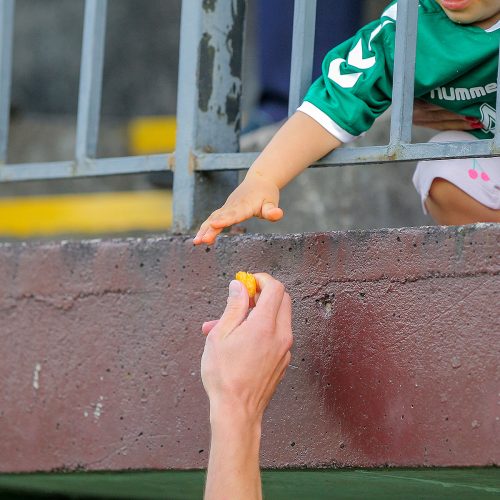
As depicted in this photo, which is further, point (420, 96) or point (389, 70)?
point (420, 96)

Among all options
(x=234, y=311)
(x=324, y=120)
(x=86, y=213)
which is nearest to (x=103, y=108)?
(x=86, y=213)

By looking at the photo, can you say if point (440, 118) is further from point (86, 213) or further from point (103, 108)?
point (103, 108)

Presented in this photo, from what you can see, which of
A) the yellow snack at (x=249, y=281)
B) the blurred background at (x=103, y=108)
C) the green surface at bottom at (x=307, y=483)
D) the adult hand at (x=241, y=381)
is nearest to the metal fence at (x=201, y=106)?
the yellow snack at (x=249, y=281)

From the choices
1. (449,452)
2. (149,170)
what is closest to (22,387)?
(149,170)

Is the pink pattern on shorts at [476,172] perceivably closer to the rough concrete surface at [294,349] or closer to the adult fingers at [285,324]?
the rough concrete surface at [294,349]

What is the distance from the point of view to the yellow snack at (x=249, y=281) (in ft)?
7.41

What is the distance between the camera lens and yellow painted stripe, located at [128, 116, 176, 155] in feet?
19.7

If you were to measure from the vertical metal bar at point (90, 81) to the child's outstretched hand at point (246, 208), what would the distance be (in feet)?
2.10

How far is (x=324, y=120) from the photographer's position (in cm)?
243

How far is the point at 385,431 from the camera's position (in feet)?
7.48

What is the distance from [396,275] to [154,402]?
66 cm

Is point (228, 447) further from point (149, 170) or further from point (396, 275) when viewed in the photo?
point (149, 170)

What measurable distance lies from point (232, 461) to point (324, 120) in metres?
0.77

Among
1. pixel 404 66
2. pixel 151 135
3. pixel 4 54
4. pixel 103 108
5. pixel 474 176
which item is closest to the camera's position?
A: pixel 404 66
